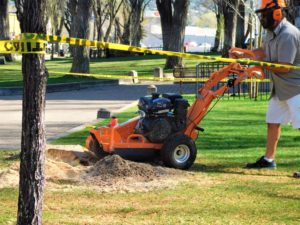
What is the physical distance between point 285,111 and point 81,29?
2171cm

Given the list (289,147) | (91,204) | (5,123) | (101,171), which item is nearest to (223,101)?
(5,123)

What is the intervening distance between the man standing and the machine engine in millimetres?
978

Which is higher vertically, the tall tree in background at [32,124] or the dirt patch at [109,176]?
the tall tree in background at [32,124]

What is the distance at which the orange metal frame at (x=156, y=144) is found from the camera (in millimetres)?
8711

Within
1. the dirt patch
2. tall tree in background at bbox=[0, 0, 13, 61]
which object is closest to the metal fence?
the dirt patch

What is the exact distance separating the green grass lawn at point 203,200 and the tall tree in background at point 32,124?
0.96 metres

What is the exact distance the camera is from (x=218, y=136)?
12.0 m

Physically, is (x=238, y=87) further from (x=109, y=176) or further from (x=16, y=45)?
(x=16, y=45)

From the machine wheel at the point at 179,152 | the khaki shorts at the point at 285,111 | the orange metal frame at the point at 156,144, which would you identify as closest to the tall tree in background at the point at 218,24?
the orange metal frame at the point at 156,144

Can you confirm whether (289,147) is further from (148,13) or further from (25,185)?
(148,13)

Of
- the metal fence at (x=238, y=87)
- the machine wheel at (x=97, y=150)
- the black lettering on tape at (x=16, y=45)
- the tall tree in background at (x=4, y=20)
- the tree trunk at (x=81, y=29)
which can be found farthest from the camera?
the tall tree in background at (x=4, y=20)

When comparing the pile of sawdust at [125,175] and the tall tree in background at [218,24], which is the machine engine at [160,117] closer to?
the pile of sawdust at [125,175]

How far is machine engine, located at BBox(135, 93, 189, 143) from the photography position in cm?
871

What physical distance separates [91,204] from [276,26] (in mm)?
3280
